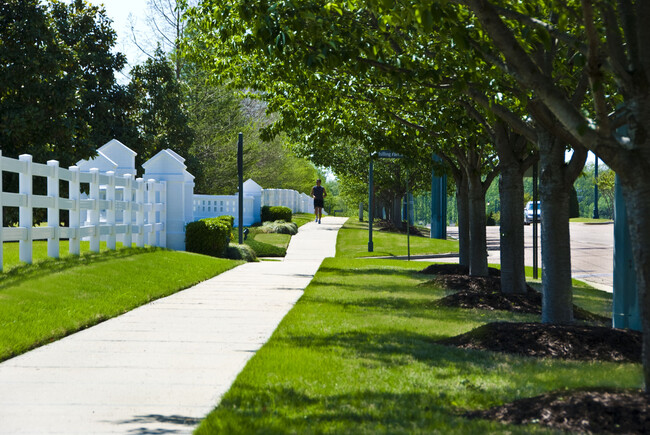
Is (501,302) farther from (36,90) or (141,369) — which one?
(36,90)

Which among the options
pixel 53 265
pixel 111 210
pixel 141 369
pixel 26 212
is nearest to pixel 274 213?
pixel 111 210

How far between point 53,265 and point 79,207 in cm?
217

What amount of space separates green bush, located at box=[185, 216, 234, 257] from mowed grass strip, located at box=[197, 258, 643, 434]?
1043cm

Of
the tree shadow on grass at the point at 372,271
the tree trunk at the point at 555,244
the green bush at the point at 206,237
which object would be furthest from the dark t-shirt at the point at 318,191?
the tree trunk at the point at 555,244

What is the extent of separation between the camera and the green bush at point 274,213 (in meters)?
36.8

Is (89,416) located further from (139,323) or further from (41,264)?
(41,264)

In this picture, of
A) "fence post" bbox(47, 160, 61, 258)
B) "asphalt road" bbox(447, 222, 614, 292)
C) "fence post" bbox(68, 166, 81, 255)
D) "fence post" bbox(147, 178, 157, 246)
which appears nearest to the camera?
"fence post" bbox(47, 160, 61, 258)

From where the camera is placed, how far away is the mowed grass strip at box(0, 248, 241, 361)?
27.2ft

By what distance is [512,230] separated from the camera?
1237cm

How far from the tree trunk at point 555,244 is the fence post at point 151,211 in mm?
11620

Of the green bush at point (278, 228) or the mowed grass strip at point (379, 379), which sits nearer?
the mowed grass strip at point (379, 379)

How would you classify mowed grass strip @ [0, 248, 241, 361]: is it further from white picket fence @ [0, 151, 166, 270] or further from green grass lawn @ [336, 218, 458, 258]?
green grass lawn @ [336, 218, 458, 258]

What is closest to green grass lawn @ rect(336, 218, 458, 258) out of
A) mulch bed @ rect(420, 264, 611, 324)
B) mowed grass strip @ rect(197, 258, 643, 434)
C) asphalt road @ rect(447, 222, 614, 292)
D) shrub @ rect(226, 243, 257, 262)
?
asphalt road @ rect(447, 222, 614, 292)

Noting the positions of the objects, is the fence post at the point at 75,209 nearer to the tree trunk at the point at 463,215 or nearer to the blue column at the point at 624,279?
the tree trunk at the point at 463,215
